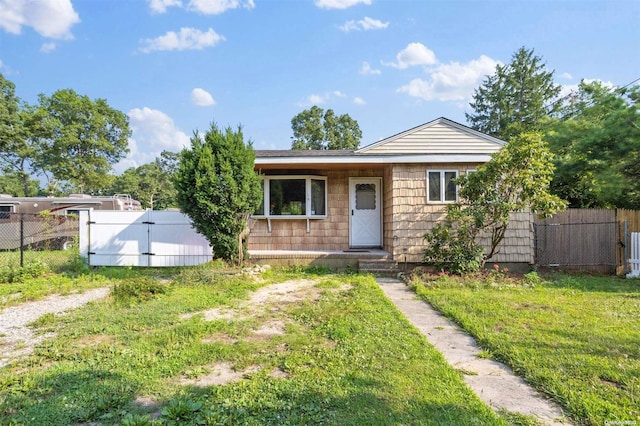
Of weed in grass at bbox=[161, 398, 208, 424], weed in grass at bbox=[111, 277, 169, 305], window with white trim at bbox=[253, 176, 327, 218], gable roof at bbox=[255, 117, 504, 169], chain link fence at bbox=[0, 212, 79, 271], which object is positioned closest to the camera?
weed in grass at bbox=[161, 398, 208, 424]

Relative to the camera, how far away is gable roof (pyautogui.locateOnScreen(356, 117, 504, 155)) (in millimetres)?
7973

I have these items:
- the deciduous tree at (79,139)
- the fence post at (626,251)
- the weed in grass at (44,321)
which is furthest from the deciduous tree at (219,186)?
the deciduous tree at (79,139)

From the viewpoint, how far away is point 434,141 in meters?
8.07

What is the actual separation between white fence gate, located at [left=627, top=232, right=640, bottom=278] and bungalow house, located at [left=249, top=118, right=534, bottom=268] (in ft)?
6.62

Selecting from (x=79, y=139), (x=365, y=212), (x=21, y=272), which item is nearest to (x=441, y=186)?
(x=365, y=212)

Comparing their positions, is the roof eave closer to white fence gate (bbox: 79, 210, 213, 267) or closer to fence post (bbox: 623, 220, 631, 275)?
white fence gate (bbox: 79, 210, 213, 267)

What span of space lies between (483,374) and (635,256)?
7299mm

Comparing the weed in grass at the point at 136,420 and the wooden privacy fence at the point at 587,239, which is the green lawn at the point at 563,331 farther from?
the weed in grass at the point at 136,420

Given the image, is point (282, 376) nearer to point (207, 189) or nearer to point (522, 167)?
point (207, 189)

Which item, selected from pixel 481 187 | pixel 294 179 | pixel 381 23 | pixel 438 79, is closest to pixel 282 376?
pixel 481 187

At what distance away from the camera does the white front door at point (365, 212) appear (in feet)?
28.7

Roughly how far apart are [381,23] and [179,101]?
10172 mm

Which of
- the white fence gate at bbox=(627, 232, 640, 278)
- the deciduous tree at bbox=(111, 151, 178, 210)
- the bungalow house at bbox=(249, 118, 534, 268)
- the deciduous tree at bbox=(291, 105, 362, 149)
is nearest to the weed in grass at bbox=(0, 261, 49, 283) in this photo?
the bungalow house at bbox=(249, 118, 534, 268)

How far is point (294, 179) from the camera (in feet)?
27.9
